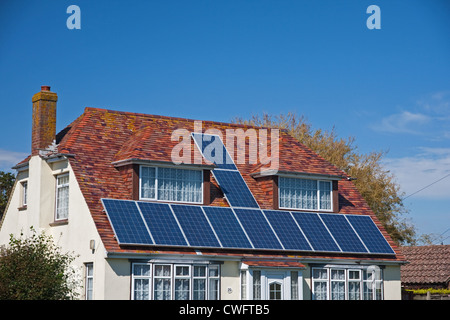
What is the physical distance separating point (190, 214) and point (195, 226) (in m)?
0.76

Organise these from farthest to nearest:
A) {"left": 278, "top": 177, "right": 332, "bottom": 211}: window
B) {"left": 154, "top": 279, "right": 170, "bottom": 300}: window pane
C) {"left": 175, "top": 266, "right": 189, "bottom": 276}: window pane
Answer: {"left": 278, "top": 177, "right": 332, "bottom": 211}: window < {"left": 175, "top": 266, "right": 189, "bottom": 276}: window pane < {"left": 154, "top": 279, "right": 170, "bottom": 300}: window pane

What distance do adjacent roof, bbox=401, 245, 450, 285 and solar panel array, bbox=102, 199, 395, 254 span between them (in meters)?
8.52

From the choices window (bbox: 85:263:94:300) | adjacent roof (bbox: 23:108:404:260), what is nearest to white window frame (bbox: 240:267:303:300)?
adjacent roof (bbox: 23:108:404:260)

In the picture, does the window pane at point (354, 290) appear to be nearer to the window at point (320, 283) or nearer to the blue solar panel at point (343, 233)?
the window at point (320, 283)

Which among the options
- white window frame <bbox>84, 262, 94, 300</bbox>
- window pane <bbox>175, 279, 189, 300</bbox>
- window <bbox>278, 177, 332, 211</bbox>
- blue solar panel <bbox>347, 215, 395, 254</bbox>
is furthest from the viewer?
window <bbox>278, 177, 332, 211</bbox>

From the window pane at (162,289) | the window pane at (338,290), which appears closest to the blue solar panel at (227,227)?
the window pane at (162,289)

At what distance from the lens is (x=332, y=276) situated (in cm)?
3575

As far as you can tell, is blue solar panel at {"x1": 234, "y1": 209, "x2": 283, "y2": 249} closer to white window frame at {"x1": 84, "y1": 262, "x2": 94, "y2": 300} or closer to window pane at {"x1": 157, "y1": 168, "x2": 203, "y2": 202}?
window pane at {"x1": 157, "y1": 168, "x2": 203, "y2": 202}

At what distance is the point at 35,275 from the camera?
30797 mm

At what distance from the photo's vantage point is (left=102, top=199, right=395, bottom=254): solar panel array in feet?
104

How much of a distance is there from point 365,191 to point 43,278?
34.3 m

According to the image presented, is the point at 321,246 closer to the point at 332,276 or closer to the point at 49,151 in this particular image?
the point at 332,276
